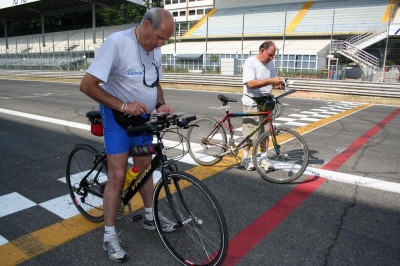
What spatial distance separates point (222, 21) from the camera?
1688 inches

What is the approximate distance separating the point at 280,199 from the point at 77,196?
237 centimetres

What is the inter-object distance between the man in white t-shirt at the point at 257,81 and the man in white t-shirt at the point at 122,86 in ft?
6.62

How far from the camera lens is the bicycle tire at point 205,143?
529 centimetres

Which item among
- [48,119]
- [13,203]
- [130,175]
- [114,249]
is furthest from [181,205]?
[48,119]

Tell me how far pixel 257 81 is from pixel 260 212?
1.84 m

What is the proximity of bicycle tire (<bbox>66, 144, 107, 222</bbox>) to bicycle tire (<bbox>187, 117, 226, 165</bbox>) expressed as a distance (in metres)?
2.08

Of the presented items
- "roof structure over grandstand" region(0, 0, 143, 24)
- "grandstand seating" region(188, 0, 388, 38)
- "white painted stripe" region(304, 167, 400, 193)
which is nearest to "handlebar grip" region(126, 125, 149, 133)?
"white painted stripe" region(304, 167, 400, 193)

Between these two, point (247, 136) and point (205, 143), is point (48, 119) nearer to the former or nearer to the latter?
point (205, 143)

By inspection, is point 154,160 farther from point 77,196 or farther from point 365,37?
point 365,37

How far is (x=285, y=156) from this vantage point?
15.7 feet

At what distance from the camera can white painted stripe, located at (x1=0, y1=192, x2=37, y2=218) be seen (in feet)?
12.1

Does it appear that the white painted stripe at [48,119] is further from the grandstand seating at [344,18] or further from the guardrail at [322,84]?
the grandstand seating at [344,18]

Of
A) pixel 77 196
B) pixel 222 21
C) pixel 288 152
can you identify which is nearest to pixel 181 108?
pixel 288 152

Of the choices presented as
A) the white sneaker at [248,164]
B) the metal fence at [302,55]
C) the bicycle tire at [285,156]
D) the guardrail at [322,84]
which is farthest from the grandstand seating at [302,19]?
the bicycle tire at [285,156]
